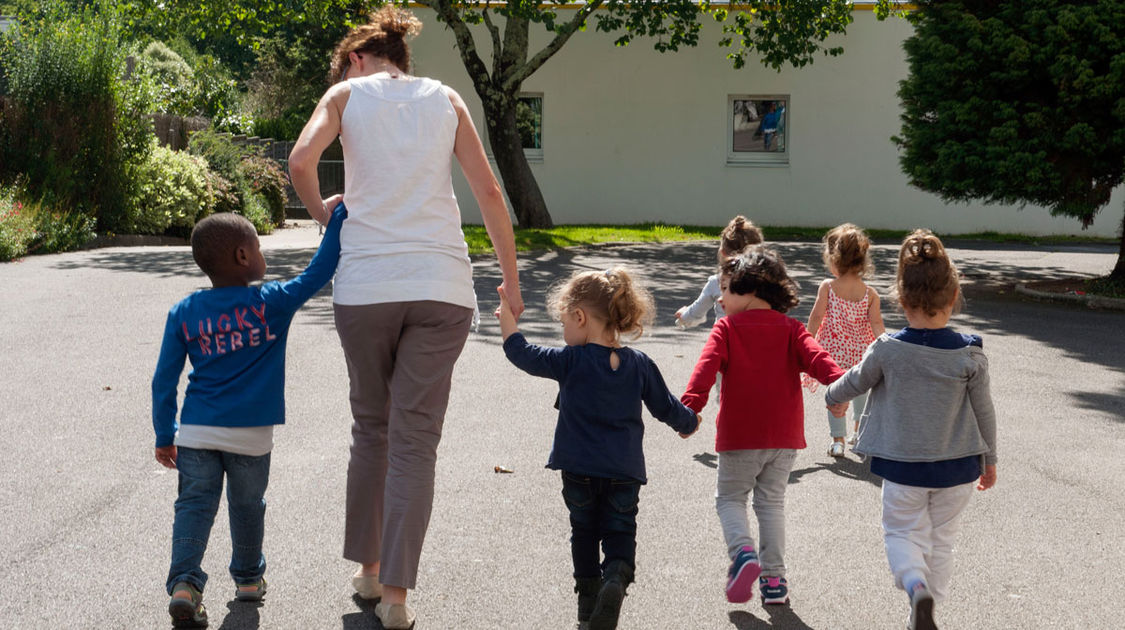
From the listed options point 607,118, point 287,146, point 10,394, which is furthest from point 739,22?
point 10,394

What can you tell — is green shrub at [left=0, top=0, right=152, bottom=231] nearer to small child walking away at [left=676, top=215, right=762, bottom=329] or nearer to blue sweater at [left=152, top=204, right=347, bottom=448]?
small child walking away at [left=676, top=215, right=762, bottom=329]

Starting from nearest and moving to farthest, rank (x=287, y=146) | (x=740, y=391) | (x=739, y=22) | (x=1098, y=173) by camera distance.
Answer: (x=740, y=391)
(x=1098, y=173)
(x=739, y=22)
(x=287, y=146)

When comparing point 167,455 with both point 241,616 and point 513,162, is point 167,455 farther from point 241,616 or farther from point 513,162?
point 513,162

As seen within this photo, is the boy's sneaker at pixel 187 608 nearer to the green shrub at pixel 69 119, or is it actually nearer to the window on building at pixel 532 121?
the green shrub at pixel 69 119

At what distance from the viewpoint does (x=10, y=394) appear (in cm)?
726

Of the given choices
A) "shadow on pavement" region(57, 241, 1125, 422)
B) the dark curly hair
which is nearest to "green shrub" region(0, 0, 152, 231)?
"shadow on pavement" region(57, 241, 1125, 422)

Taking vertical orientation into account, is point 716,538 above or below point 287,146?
below

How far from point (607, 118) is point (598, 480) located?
2388 centimetres

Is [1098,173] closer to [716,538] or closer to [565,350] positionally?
[716,538]

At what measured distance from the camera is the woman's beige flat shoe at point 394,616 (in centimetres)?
369

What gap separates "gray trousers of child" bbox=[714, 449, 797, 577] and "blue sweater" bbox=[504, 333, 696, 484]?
0.48m

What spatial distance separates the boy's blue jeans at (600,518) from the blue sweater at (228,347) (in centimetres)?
103

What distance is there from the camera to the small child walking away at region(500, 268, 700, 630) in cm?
373

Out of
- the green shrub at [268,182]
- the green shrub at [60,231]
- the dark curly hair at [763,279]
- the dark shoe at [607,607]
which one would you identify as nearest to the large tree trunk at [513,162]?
the green shrub at [268,182]
